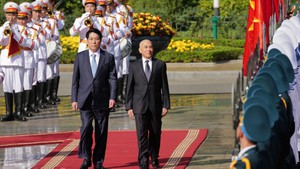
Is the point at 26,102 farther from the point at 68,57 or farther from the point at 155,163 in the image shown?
the point at 68,57

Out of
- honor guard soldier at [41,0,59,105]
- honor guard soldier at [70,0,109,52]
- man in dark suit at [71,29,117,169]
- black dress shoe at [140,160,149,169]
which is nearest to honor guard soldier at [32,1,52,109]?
honor guard soldier at [41,0,59,105]

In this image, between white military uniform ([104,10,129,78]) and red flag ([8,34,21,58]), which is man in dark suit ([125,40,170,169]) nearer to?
red flag ([8,34,21,58])

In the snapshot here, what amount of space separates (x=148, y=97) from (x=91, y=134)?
82cm

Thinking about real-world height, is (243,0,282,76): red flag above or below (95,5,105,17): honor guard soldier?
above

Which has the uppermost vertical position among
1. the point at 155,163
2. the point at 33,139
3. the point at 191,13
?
the point at 155,163

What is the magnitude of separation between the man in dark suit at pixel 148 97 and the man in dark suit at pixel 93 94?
0.25m

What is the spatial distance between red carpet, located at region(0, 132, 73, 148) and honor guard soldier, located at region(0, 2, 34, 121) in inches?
79.2

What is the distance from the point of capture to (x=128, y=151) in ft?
48.4

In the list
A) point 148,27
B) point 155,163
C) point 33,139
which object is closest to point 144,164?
point 155,163

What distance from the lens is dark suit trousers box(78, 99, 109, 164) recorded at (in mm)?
13109

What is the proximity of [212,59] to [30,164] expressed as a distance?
600 inches

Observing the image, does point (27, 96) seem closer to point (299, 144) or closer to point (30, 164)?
point (30, 164)

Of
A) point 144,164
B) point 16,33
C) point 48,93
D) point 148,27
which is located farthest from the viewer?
point 148,27

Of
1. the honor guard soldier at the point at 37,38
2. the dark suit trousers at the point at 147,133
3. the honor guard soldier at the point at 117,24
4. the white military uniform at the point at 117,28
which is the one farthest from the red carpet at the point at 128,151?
the honor guard soldier at the point at 117,24
